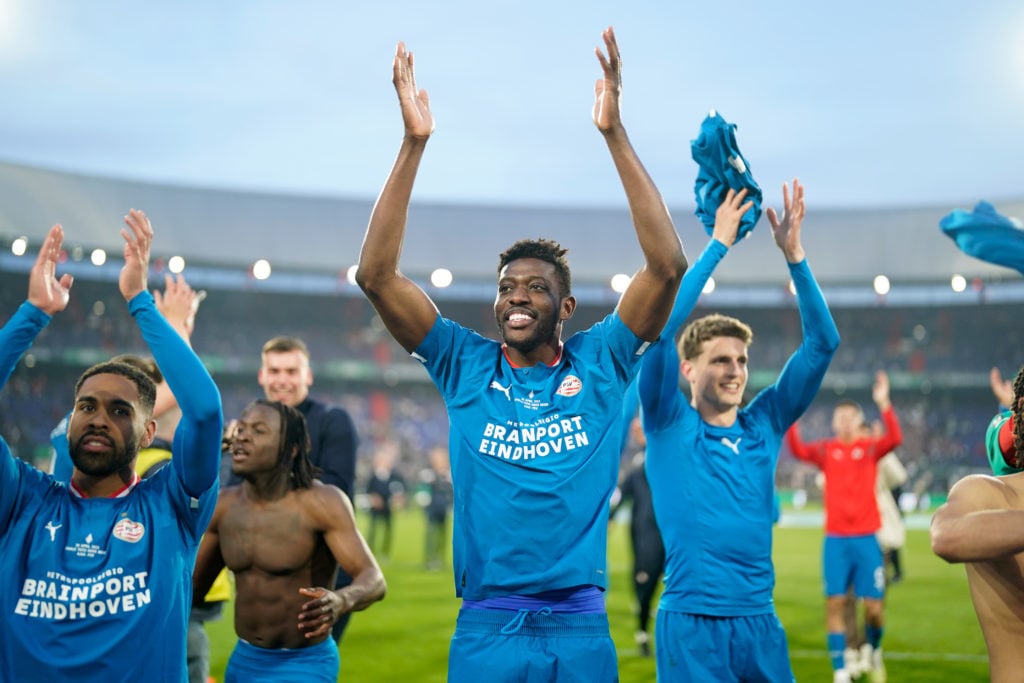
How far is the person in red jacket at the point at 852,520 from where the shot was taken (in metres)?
9.35

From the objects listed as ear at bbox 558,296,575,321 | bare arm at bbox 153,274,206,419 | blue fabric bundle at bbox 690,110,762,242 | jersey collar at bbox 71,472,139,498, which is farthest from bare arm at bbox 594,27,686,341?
jersey collar at bbox 71,472,139,498

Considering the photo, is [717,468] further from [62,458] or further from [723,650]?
[62,458]

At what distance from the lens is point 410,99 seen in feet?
12.5

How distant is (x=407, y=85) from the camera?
386 centimetres

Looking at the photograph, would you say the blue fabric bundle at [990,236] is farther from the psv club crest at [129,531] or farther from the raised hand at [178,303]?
the psv club crest at [129,531]

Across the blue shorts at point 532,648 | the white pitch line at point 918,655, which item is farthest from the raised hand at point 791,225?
the white pitch line at point 918,655

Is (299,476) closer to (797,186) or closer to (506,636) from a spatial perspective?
(506,636)

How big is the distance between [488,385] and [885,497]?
9.85m

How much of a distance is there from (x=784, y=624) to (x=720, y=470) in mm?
8854

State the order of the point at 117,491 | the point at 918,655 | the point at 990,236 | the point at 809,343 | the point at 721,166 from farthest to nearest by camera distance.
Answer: the point at 918,655 → the point at 809,343 → the point at 721,166 → the point at 990,236 → the point at 117,491

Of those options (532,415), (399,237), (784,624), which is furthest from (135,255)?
(784,624)

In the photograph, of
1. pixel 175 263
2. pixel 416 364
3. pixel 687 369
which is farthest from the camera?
pixel 416 364

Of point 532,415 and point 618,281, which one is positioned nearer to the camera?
point 532,415

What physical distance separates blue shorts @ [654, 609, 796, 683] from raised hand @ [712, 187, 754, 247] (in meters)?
1.90
